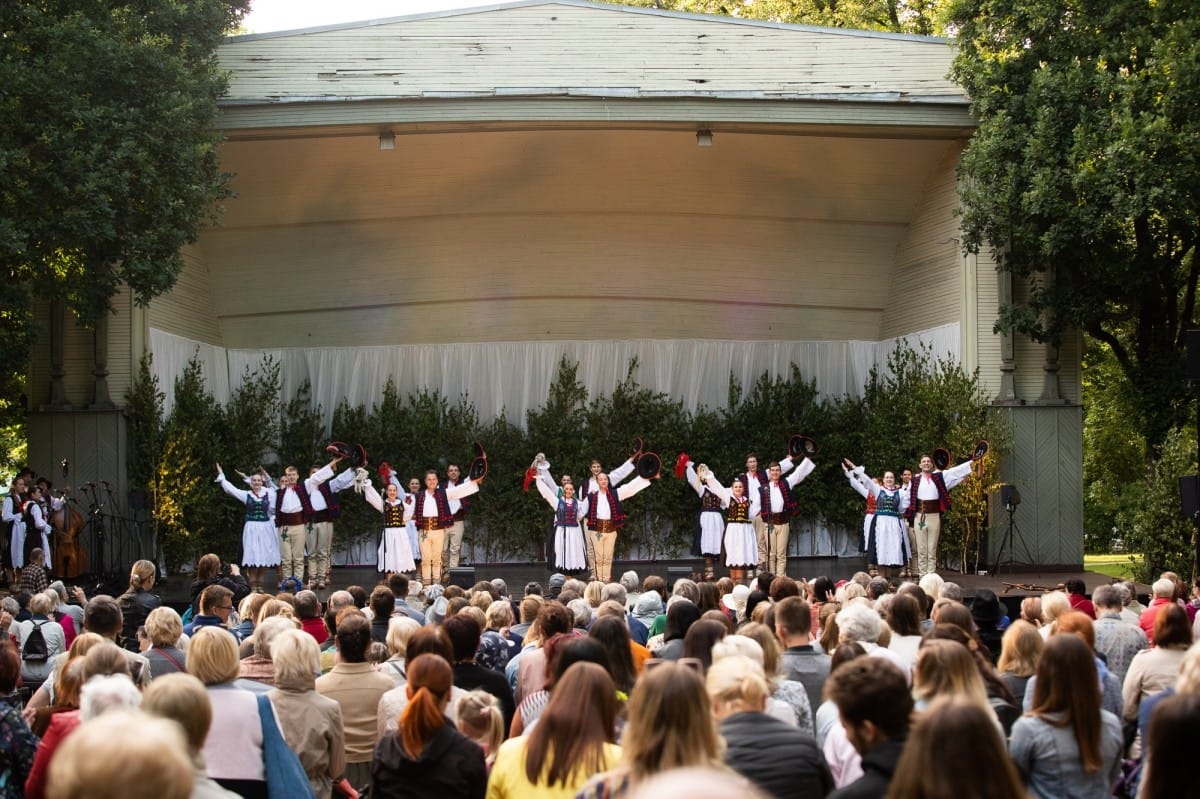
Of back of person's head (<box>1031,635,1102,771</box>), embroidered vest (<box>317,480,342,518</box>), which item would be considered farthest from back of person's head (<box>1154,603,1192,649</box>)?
embroidered vest (<box>317,480,342,518</box>)

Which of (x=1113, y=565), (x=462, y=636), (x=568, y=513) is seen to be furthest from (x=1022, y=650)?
(x=1113, y=565)

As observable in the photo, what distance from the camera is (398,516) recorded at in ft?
58.3

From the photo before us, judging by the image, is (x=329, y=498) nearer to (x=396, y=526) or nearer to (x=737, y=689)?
(x=396, y=526)

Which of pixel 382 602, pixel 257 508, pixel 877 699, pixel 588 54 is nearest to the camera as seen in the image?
pixel 877 699

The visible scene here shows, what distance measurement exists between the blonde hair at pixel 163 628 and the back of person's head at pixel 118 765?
11.6 feet

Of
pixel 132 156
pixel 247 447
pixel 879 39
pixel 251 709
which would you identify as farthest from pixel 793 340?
pixel 251 709

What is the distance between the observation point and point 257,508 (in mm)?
17516

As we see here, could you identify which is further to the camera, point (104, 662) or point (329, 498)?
point (329, 498)

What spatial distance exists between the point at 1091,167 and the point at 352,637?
42.4ft

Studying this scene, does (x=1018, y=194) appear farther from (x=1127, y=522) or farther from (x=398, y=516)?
(x=398, y=516)

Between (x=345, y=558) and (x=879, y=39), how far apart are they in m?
10.7

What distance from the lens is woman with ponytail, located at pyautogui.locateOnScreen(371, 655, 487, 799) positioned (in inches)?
165

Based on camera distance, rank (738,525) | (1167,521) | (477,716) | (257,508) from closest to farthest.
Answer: (477,716)
(1167,521)
(257,508)
(738,525)

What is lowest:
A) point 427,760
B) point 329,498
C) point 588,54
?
point 427,760
